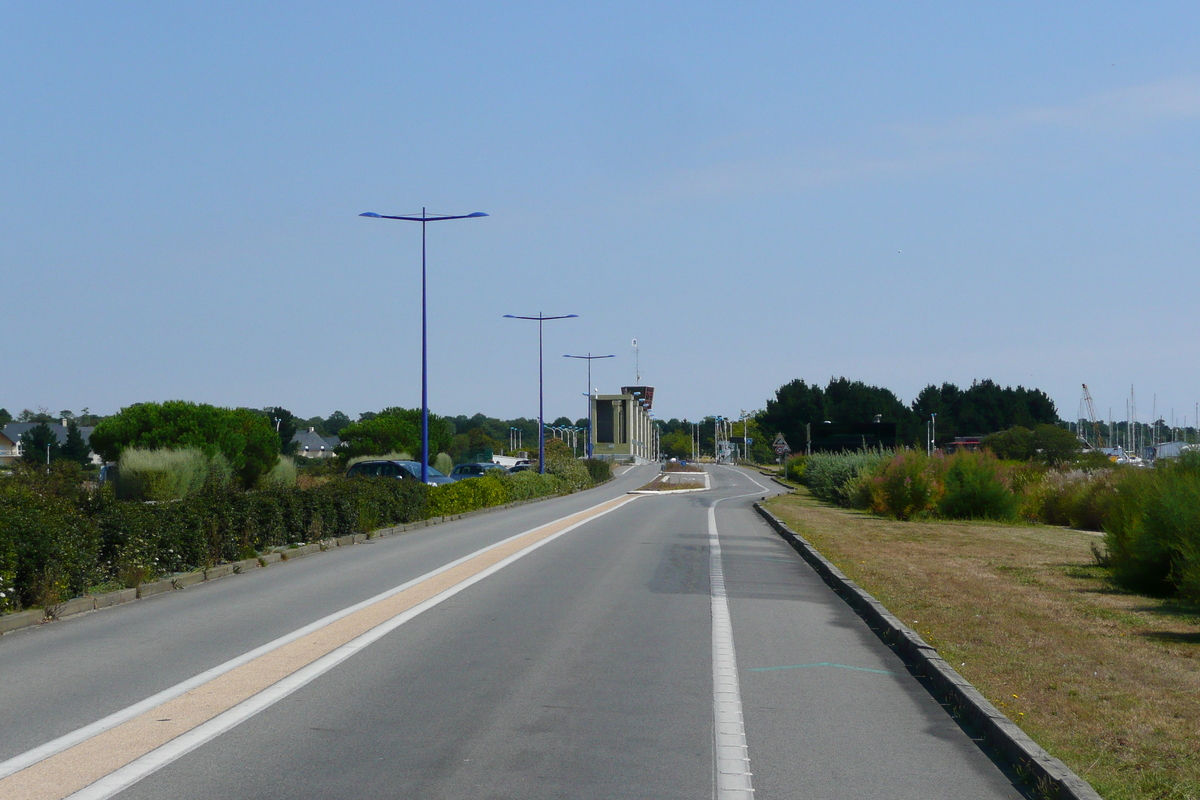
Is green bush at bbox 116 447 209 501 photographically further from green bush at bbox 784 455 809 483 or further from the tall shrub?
green bush at bbox 784 455 809 483

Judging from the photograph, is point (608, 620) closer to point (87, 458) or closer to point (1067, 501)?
point (1067, 501)

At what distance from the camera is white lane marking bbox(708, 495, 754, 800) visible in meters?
5.55

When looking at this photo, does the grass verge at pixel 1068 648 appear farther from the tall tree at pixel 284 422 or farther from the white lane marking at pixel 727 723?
the tall tree at pixel 284 422

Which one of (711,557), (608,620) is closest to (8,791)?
→ (608,620)

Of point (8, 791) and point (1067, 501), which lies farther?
point (1067, 501)

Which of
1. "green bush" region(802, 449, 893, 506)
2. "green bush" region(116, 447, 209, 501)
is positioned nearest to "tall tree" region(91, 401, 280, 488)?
"green bush" region(116, 447, 209, 501)

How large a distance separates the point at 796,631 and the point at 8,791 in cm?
721

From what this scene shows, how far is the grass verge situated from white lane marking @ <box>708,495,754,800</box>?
172 cm

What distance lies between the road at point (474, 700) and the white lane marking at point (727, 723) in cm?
2

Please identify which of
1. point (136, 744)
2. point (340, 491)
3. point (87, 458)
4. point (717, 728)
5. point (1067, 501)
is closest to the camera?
point (136, 744)

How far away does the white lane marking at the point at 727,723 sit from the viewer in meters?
5.55

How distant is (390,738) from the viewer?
6.35 metres

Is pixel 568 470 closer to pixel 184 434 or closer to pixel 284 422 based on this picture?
pixel 184 434

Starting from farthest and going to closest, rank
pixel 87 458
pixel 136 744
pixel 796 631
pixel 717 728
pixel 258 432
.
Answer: pixel 87 458 → pixel 258 432 → pixel 796 631 → pixel 717 728 → pixel 136 744
